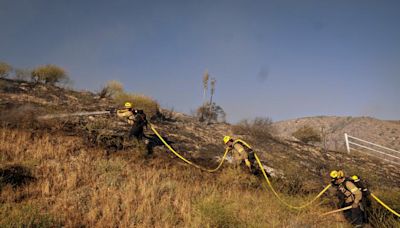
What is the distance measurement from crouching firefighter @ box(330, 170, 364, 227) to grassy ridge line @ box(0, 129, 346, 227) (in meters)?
0.52

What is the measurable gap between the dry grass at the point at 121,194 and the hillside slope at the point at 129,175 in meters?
0.03

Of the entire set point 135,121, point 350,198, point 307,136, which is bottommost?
point 350,198

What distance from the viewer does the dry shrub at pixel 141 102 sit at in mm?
15116

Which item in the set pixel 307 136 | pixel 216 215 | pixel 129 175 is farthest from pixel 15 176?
pixel 307 136

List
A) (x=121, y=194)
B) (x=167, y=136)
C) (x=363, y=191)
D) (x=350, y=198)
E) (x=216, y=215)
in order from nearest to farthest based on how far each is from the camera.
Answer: (x=216, y=215)
(x=121, y=194)
(x=363, y=191)
(x=350, y=198)
(x=167, y=136)

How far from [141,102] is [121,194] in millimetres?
9402

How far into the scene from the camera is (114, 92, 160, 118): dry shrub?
49.6ft

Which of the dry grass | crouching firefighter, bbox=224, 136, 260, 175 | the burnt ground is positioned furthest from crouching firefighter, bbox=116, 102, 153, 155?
crouching firefighter, bbox=224, 136, 260, 175

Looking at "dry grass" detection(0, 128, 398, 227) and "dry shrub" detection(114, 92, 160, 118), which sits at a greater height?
"dry shrub" detection(114, 92, 160, 118)

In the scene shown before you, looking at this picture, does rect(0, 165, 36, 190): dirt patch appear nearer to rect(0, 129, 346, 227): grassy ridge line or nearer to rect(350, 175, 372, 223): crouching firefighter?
rect(0, 129, 346, 227): grassy ridge line

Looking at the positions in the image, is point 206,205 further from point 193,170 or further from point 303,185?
point 303,185

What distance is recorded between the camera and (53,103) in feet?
41.1

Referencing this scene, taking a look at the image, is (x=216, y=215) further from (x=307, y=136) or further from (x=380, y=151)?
(x=307, y=136)

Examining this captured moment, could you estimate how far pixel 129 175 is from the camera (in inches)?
309
